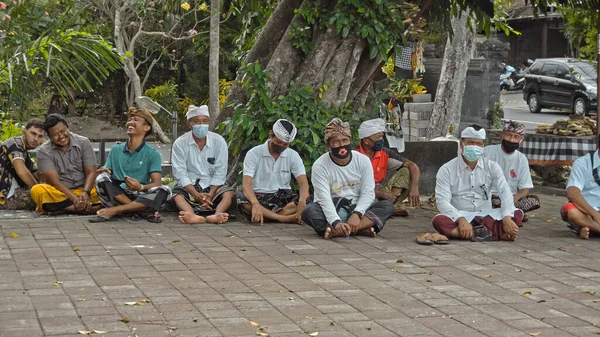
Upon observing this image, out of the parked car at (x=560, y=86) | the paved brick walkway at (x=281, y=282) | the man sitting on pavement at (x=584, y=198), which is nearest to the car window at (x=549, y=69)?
the parked car at (x=560, y=86)

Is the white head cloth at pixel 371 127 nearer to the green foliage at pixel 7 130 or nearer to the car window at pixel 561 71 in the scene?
the green foliage at pixel 7 130

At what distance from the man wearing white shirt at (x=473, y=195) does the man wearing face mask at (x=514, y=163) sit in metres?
0.82

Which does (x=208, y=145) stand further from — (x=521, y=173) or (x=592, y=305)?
(x=592, y=305)

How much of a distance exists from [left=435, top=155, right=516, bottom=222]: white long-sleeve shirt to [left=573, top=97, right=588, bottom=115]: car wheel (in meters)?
20.7

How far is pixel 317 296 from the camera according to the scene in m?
7.02

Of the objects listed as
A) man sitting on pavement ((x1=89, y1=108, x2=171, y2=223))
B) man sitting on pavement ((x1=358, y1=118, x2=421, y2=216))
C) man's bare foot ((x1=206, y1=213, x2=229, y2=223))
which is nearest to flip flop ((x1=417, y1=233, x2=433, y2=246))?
man sitting on pavement ((x1=358, y1=118, x2=421, y2=216))

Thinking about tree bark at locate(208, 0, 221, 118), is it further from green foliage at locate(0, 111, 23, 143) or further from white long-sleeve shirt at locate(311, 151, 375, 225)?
white long-sleeve shirt at locate(311, 151, 375, 225)

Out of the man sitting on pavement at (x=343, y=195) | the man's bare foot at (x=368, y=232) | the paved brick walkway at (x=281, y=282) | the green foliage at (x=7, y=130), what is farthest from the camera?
the green foliage at (x=7, y=130)

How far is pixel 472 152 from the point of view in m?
9.50

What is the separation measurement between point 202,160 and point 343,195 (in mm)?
1719

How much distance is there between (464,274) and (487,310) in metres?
1.17

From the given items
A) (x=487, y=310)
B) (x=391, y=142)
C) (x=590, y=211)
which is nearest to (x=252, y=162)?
(x=391, y=142)

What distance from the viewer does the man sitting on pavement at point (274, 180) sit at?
33.2 feet

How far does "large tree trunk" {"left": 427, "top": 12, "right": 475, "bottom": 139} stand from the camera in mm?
20938
